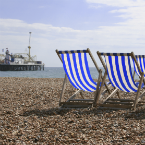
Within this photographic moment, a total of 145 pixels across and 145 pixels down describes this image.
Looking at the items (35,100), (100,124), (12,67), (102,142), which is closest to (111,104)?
(100,124)

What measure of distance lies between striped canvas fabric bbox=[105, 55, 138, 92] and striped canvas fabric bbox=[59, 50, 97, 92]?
18.1 inches

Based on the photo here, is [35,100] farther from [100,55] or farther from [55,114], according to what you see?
[100,55]

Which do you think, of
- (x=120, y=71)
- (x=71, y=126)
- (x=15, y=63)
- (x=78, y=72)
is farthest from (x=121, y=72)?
(x=15, y=63)

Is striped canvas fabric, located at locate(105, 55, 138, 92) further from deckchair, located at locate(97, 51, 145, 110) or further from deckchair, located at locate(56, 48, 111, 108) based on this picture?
deckchair, located at locate(56, 48, 111, 108)

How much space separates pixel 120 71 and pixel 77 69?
76 cm

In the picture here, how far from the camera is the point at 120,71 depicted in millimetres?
3809

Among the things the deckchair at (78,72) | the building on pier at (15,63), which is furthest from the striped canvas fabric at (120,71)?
A: the building on pier at (15,63)

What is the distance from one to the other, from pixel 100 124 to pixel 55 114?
95 centimetres

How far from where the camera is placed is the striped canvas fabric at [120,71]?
12.2ft

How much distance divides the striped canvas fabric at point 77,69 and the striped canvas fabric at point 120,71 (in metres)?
0.46

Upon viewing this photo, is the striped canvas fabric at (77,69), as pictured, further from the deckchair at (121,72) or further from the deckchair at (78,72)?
the deckchair at (121,72)

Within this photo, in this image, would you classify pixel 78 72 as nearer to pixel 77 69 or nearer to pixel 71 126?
pixel 77 69

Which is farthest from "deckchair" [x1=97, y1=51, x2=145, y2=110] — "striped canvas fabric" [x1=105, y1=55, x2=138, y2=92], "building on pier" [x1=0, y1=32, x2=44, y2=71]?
"building on pier" [x1=0, y1=32, x2=44, y2=71]

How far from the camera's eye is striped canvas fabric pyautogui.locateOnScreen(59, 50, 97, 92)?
3.97 meters
